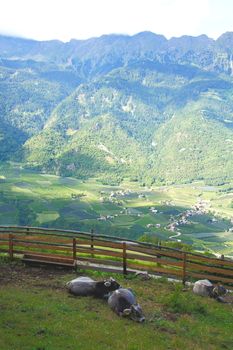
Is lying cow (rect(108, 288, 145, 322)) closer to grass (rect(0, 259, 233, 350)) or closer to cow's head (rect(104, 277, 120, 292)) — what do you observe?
grass (rect(0, 259, 233, 350))

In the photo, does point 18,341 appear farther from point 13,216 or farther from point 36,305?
point 13,216

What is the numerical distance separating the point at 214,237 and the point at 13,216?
256ft

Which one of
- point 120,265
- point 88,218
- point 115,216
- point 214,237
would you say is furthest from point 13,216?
point 120,265

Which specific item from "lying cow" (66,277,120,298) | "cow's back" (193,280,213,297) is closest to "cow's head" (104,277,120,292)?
"lying cow" (66,277,120,298)

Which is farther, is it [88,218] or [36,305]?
[88,218]

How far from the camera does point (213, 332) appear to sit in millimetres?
15211

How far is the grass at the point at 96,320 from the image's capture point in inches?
497

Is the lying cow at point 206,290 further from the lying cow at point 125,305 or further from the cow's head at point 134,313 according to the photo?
the cow's head at point 134,313

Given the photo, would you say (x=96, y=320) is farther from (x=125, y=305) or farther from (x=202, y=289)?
(x=202, y=289)

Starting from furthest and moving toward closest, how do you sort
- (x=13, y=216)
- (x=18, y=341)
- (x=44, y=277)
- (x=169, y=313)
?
1. (x=13, y=216)
2. (x=44, y=277)
3. (x=169, y=313)
4. (x=18, y=341)

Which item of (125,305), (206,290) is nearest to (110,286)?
(125,305)

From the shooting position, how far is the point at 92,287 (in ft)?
56.2

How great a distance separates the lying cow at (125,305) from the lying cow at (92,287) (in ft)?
2.39

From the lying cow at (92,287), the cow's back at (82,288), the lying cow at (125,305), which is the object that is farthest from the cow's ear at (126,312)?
the cow's back at (82,288)
